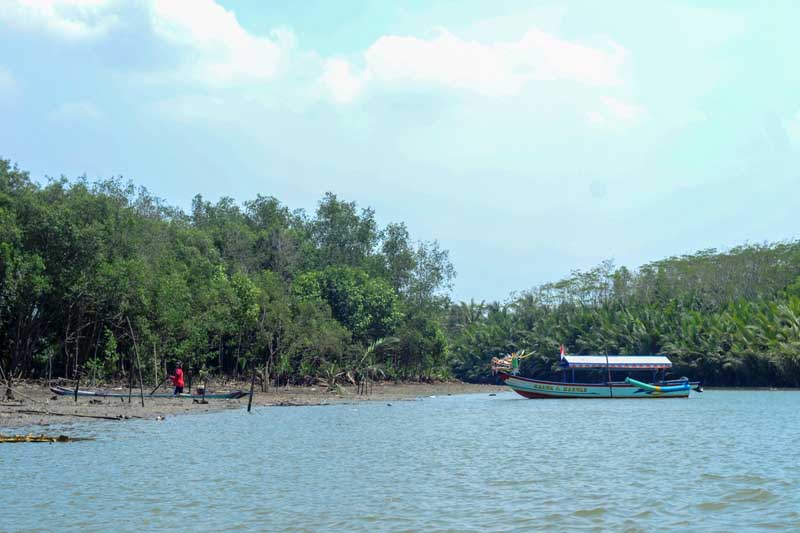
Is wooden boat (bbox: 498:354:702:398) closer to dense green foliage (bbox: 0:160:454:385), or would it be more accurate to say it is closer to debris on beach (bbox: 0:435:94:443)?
dense green foliage (bbox: 0:160:454:385)

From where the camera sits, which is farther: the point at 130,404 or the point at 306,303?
the point at 306,303

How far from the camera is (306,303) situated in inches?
1721

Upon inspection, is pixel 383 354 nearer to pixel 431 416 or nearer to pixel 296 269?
pixel 296 269

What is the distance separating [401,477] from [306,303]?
2870 cm

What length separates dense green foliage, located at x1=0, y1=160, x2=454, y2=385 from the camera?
3150cm

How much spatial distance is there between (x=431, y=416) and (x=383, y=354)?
2377cm

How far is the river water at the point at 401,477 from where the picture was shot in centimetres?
1148

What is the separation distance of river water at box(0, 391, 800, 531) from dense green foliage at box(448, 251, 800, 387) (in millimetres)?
27335

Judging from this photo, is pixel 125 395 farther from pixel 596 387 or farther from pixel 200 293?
pixel 596 387

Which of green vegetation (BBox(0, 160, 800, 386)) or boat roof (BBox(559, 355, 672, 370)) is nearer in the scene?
green vegetation (BBox(0, 160, 800, 386))

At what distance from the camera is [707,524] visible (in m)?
11.2

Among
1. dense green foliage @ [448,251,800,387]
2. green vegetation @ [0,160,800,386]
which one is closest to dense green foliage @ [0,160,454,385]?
green vegetation @ [0,160,800,386]

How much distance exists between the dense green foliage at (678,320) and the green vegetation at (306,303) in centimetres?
13

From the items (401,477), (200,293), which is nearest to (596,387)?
(200,293)
